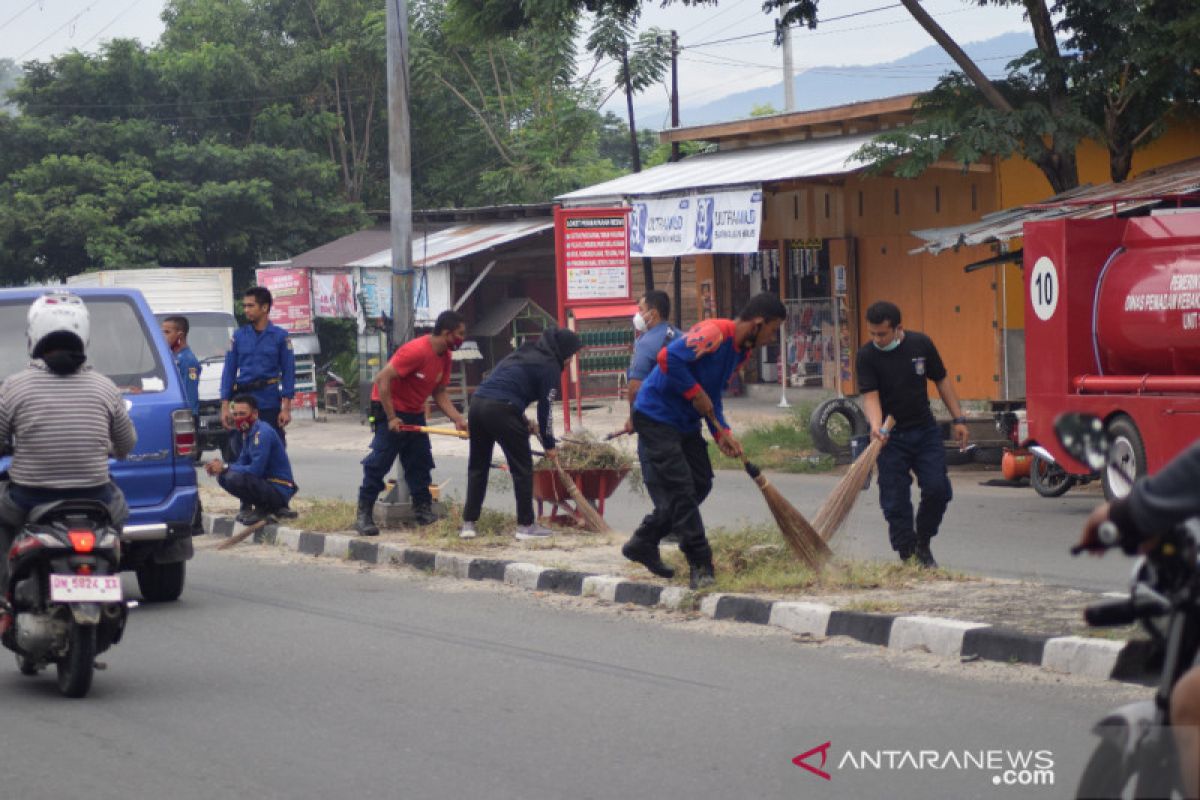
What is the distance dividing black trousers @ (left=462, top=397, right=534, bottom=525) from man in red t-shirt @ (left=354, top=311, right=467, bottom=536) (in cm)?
29

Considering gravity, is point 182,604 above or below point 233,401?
below

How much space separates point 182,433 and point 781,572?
3543 millimetres

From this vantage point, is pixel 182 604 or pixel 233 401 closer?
pixel 182 604

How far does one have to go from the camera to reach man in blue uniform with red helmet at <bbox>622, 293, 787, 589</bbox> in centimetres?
877

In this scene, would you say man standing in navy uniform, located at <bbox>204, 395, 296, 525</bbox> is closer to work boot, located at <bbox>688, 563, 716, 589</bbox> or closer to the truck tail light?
the truck tail light

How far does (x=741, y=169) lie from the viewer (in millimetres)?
22922

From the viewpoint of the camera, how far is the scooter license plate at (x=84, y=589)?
263 inches

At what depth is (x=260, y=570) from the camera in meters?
11.2

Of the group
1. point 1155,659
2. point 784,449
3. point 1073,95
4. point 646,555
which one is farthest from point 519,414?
point 1073,95

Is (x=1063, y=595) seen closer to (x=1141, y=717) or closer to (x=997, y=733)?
(x=997, y=733)

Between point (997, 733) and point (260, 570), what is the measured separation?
21.7 ft

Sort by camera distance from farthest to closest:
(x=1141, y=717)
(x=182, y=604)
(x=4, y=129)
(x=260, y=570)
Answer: (x=4, y=129) < (x=260, y=570) < (x=182, y=604) < (x=1141, y=717)

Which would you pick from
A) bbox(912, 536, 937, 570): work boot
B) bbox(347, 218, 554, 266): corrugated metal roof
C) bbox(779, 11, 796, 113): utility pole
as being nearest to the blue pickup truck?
bbox(912, 536, 937, 570): work boot

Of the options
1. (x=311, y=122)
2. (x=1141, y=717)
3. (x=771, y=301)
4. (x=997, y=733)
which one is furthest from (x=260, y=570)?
(x=311, y=122)
